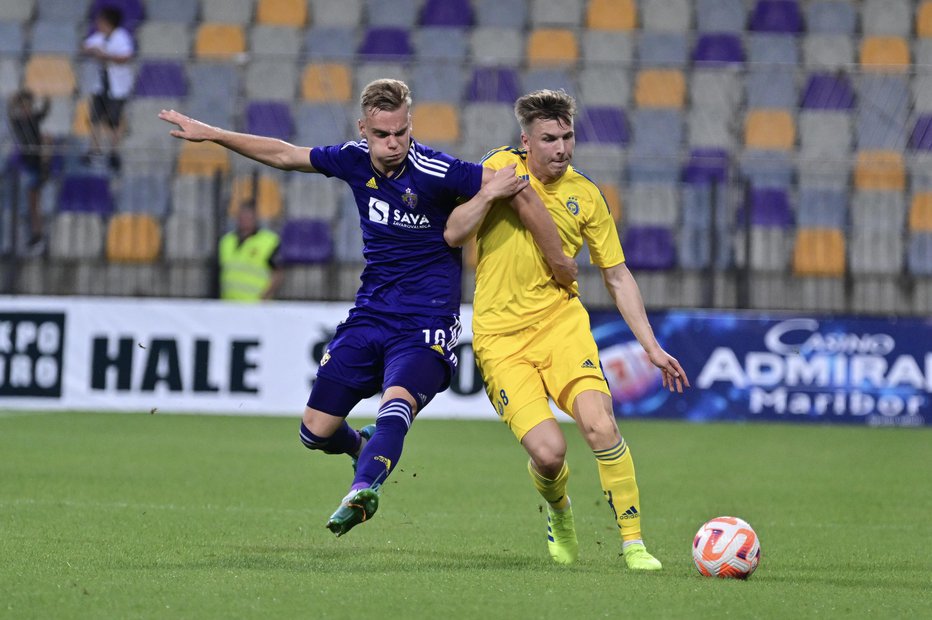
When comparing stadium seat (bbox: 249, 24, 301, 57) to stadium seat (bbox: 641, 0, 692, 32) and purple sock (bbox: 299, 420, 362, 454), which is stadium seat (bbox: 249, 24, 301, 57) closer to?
stadium seat (bbox: 641, 0, 692, 32)

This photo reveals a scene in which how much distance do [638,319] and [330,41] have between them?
14160mm

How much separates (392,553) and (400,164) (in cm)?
178

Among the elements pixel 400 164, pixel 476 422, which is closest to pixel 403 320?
pixel 400 164

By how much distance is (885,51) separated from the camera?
63.6ft

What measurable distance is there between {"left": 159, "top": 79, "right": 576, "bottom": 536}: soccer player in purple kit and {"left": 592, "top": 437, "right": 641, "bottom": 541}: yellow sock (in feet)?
2.69

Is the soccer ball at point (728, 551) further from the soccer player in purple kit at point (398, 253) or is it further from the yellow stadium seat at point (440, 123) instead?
the yellow stadium seat at point (440, 123)

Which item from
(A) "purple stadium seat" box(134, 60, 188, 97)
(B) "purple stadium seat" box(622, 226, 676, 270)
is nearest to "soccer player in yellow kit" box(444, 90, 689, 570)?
(B) "purple stadium seat" box(622, 226, 676, 270)

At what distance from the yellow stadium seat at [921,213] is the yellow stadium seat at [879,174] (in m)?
0.22

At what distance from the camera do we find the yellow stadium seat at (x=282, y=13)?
2014cm

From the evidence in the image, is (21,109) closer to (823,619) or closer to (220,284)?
(220,284)

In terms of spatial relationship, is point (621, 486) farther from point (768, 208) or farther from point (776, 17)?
point (776, 17)

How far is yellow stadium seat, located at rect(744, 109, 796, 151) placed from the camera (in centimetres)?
1723

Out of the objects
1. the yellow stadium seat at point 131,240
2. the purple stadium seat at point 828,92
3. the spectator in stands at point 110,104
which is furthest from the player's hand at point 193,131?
the purple stadium seat at point 828,92

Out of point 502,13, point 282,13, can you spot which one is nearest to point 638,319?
point 502,13
